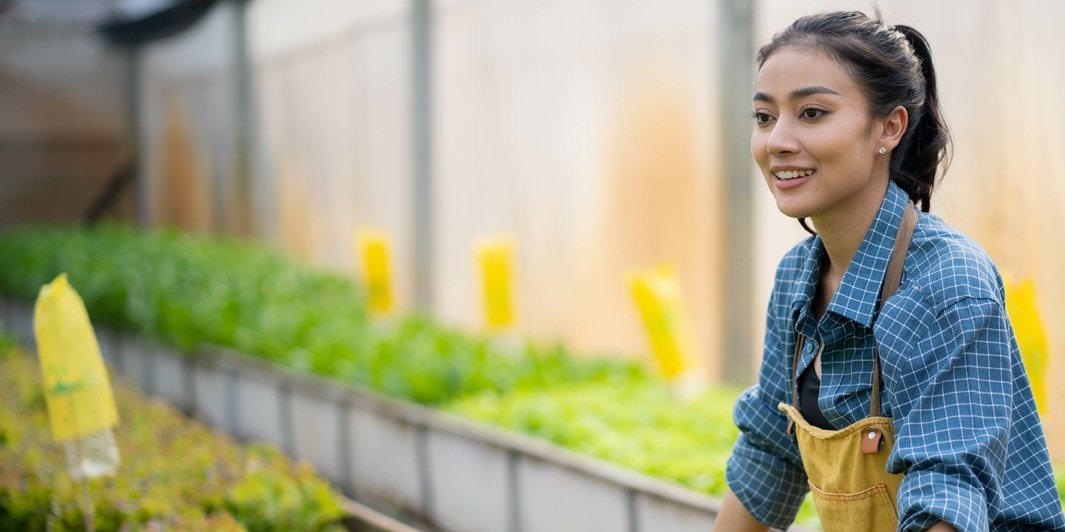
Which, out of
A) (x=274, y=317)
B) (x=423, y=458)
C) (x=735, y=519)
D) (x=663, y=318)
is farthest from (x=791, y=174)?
(x=274, y=317)

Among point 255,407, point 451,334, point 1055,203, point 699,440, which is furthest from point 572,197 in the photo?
point 1055,203

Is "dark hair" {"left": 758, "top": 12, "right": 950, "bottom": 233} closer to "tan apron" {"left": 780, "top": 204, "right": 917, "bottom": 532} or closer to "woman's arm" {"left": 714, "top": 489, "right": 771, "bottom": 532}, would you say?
"tan apron" {"left": 780, "top": 204, "right": 917, "bottom": 532}

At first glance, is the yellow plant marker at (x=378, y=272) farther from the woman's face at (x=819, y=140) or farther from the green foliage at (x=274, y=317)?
the woman's face at (x=819, y=140)

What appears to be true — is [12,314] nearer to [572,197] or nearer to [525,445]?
[572,197]

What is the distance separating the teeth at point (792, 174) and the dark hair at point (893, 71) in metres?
0.12

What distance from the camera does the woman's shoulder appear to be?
56.3 inches

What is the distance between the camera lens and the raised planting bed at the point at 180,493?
3.48 metres

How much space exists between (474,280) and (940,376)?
668cm

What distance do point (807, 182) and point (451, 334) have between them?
17.4 ft

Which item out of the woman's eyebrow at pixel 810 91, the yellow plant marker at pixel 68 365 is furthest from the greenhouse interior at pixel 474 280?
the woman's eyebrow at pixel 810 91

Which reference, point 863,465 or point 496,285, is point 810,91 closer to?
point 863,465

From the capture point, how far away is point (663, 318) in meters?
4.80

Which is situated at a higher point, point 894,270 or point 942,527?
point 894,270

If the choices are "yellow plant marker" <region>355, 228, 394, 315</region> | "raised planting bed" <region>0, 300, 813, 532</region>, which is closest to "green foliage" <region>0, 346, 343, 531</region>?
"raised planting bed" <region>0, 300, 813, 532</region>
